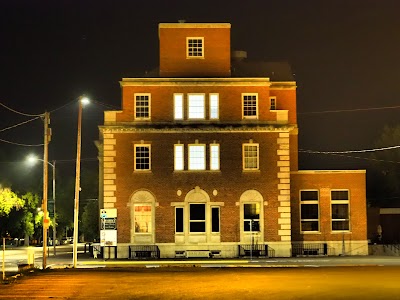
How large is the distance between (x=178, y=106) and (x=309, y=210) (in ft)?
41.4

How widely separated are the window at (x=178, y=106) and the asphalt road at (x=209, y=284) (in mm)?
16910

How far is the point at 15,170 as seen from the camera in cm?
12488

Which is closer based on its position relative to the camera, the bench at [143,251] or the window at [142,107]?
the bench at [143,251]

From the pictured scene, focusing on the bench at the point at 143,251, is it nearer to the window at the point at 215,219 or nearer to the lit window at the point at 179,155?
the window at the point at 215,219

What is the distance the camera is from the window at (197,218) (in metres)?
53.7

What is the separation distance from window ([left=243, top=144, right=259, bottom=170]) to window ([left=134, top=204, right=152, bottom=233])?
25.6 ft

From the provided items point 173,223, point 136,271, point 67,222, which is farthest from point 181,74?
point 67,222

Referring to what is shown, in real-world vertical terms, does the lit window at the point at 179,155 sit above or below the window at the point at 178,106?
below

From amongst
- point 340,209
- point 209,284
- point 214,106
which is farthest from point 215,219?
point 209,284

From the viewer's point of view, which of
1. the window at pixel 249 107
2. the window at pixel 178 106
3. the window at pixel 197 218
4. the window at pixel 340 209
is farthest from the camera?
the window at pixel 340 209

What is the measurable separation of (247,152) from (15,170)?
3102 inches

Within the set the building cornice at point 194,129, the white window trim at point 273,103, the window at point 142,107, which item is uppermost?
the white window trim at point 273,103

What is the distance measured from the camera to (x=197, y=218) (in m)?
53.7

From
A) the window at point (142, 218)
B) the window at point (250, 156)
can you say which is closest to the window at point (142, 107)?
the window at point (142, 218)
